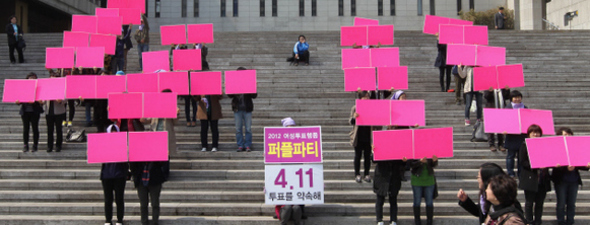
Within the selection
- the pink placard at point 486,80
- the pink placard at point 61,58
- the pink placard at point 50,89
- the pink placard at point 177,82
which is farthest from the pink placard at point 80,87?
the pink placard at point 486,80

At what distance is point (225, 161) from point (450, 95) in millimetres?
6911

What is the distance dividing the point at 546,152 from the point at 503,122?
1605mm

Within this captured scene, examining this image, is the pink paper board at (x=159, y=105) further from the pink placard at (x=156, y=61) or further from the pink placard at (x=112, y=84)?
the pink placard at (x=156, y=61)

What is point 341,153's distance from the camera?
1112cm

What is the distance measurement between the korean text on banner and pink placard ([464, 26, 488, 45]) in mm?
8289

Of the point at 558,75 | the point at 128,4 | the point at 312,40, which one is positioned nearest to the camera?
the point at 558,75

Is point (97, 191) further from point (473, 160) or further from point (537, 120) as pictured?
point (537, 120)

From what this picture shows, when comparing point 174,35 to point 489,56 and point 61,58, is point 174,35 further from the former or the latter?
point 489,56

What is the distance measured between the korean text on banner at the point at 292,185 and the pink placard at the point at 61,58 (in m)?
7.23

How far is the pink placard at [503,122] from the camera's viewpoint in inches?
375

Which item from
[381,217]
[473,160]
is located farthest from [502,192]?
[473,160]

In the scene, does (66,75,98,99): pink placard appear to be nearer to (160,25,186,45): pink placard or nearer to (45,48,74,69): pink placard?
(45,48,74,69): pink placard

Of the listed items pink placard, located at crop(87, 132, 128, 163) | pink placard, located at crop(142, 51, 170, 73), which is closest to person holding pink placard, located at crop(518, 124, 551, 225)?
pink placard, located at crop(87, 132, 128, 163)

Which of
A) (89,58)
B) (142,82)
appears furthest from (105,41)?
(142,82)
